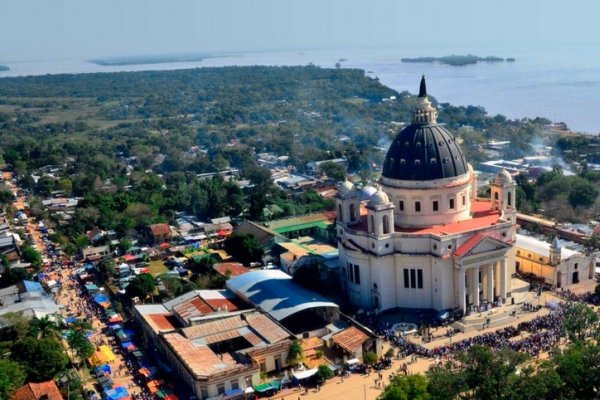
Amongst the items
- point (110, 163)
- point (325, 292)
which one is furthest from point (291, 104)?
point (325, 292)

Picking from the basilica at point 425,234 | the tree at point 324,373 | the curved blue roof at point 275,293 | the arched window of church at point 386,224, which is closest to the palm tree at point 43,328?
the curved blue roof at point 275,293

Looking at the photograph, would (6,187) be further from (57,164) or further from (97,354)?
(97,354)

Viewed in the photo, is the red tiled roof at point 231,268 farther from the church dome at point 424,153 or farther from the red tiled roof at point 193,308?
the church dome at point 424,153

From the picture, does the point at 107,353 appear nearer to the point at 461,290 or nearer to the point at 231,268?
the point at 231,268

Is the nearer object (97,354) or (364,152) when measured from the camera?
(97,354)

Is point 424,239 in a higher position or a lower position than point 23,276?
higher

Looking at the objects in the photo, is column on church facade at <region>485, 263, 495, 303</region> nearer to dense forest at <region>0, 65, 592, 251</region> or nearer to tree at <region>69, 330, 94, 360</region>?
tree at <region>69, 330, 94, 360</region>

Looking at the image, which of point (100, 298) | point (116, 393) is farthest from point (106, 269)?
point (116, 393)
